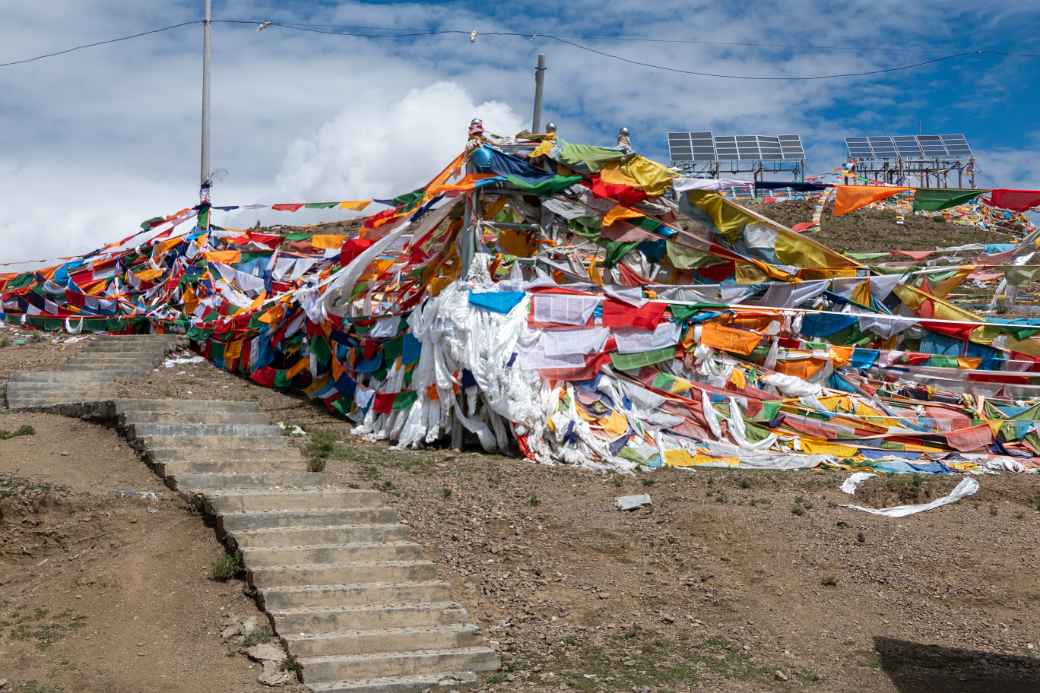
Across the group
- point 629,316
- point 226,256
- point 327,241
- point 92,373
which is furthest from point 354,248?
point 327,241

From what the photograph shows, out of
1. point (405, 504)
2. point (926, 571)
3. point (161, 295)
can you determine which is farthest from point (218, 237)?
point (926, 571)

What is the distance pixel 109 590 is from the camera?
8.75m

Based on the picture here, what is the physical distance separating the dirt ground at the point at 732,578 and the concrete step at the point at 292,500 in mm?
446

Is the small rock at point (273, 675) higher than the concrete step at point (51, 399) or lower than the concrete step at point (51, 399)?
lower

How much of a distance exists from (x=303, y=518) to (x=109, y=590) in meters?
1.67

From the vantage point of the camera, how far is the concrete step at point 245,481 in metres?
10.3

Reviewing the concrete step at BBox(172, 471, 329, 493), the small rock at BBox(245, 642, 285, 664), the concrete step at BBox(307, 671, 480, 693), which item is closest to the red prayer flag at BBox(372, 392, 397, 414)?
the concrete step at BBox(172, 471, 329, 493)

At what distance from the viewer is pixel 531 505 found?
10711 millimetres

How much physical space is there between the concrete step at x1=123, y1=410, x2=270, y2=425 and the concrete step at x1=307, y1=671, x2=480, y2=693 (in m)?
5.12

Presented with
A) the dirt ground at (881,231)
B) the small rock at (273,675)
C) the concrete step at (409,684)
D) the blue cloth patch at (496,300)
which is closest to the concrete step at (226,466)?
the blue cloth patch at (496,300)

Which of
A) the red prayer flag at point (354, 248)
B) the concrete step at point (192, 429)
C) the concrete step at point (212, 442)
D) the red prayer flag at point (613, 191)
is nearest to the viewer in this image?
the concrete step at point (212, 442)

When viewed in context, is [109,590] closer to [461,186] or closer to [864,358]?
[461,186]

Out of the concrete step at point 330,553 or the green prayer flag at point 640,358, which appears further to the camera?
the green prayer flag at point 640,358

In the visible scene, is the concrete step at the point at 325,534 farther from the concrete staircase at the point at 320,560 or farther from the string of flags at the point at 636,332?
the string of flags at the point at 636,332
